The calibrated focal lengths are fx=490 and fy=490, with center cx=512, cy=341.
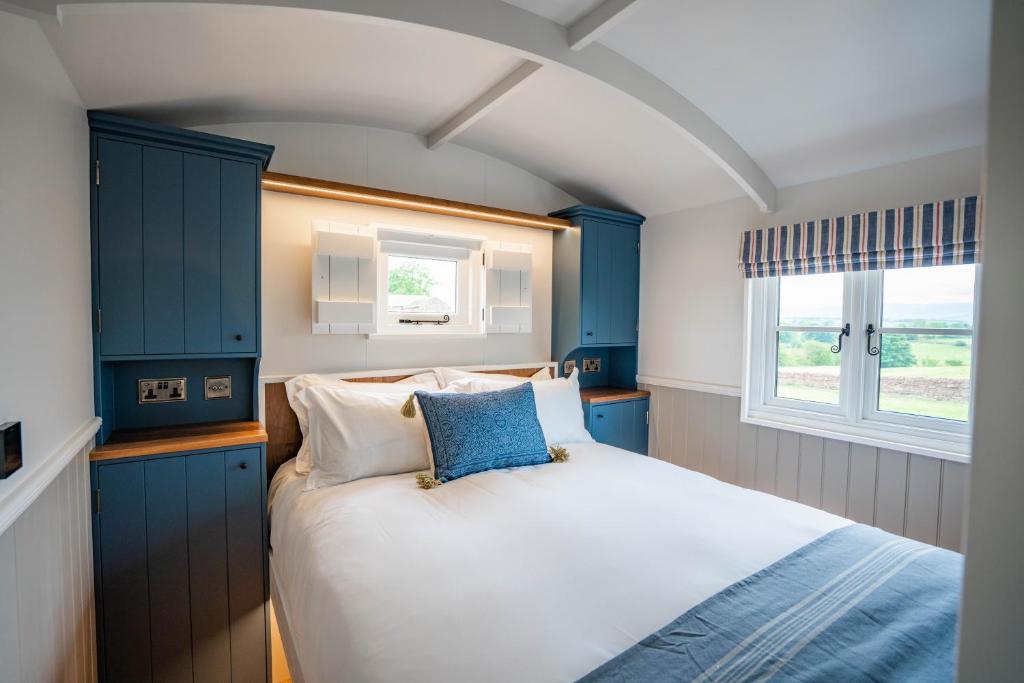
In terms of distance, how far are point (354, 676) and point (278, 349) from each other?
5.72 feet

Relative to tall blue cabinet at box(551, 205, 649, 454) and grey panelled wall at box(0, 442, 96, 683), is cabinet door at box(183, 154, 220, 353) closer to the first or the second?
grey panelled wall at box(0, 442, 96, 683)

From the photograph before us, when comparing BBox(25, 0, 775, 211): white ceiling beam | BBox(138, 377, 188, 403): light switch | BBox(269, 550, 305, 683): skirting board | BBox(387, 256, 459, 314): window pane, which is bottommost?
BBox(269, 550, 305, 683): skirting board

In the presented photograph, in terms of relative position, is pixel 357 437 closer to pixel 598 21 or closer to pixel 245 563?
pixel 245 563

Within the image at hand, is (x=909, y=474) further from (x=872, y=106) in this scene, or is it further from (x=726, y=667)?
(x=726, y=667)

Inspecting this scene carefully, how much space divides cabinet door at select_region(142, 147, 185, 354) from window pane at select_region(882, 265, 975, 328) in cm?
322

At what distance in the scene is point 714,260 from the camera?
3088 millimetres

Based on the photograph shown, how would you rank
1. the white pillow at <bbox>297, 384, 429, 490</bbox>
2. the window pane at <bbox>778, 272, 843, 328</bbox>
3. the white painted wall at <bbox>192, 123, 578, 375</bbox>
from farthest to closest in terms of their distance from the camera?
the window pane at <bbox>778, 272, 843, 328</bbox> → the white painted wall at <bbox>192, 123, 578, 375</bbox> → the white pillow at <bbox>297, 384, 429, 490</bbox>

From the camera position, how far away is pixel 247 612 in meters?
1.97

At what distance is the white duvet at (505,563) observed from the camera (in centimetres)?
106

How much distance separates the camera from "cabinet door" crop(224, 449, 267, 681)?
6.36 feet

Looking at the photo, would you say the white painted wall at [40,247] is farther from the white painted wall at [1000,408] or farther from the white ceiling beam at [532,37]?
the white painted wall at [1000,408]

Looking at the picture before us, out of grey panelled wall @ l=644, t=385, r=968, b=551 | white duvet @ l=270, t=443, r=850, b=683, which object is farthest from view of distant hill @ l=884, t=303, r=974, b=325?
white duvet @ l=270, t=443, r=850, b=683

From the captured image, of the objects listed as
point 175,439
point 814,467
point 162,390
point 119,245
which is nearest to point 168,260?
point 119,245

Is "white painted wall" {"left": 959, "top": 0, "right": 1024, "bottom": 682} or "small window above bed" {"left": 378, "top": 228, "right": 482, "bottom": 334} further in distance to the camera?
"small window above bed" {"left": 378, "top": 228, "right": 482, "bottom": 334}
